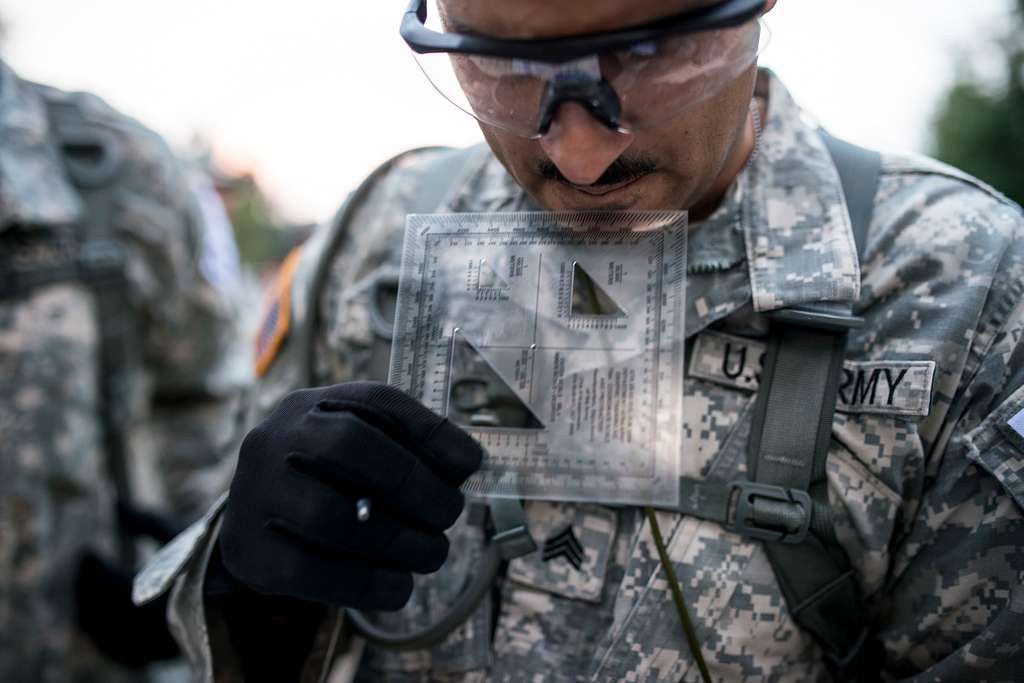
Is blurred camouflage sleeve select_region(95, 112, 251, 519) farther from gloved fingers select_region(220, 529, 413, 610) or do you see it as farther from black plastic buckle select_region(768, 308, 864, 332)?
black plastic buckle select_region(768, 308, 864, 332)

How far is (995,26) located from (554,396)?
27.9 ft

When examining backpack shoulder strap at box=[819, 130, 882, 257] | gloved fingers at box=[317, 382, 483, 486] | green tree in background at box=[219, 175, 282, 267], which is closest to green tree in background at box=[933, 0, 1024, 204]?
backpack shoulder strap at box=[819, 130, 882, 257]

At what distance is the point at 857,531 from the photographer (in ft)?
4.38

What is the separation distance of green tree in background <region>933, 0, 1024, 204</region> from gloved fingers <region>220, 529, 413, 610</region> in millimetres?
8228

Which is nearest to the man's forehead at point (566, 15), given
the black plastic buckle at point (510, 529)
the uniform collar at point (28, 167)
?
the black plastic buckle at point (510, 529)

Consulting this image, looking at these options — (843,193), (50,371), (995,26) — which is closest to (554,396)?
(843,193)

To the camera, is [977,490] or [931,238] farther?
[931,238]

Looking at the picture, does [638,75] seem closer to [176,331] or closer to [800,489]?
[800,489]

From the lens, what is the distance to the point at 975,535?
1267 mm

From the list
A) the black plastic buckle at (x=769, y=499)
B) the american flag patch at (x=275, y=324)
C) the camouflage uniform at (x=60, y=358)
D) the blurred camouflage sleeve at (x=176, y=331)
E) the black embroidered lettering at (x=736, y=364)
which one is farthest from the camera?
the blurred camouflage sleeve at (x=176, y=331)

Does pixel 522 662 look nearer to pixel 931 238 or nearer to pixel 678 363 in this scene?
pixel 678 363

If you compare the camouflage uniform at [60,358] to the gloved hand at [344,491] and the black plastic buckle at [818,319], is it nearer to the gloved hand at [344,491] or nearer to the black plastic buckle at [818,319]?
the gloved hand at [344,491]

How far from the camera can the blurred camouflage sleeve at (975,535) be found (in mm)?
1231

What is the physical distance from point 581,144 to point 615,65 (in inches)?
4.4
